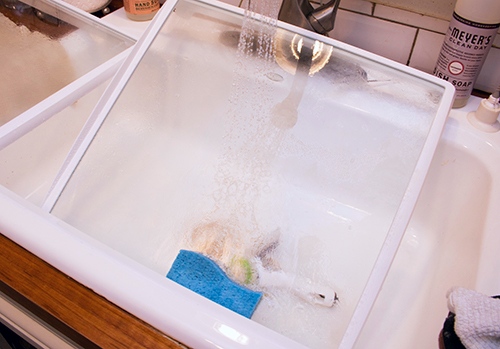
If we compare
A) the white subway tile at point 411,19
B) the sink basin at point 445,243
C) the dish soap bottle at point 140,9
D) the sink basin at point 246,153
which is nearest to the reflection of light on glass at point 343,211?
the sink basin at point 246,153

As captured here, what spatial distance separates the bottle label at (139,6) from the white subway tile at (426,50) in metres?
0.53

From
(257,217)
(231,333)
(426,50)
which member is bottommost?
(257,217)

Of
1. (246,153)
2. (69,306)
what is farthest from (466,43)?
(69,306)

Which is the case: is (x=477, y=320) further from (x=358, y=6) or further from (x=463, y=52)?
(x=358, y=6)

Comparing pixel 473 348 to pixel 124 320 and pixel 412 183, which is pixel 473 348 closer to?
pixel 412 183

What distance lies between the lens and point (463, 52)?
0.67 meters

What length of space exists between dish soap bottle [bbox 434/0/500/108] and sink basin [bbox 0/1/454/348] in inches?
2.0

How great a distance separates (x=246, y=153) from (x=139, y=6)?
1.32 feet

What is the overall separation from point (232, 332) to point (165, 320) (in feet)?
0.23

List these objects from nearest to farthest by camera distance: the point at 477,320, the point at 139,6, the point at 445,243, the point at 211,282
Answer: the point at 477,320 < the point at 211,282 < the point at 445,243 < the point at 139,6

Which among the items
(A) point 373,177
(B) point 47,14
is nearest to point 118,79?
(B) point 47,14

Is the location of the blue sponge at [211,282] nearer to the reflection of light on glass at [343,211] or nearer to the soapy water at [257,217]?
the soapy water at [257,217]

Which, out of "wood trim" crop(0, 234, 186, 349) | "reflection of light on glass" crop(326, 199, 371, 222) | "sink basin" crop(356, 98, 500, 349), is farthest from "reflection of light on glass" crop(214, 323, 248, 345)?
"reflection of light on glass" crop(326, 199, 371, 222)

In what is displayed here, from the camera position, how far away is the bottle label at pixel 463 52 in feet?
2.10
